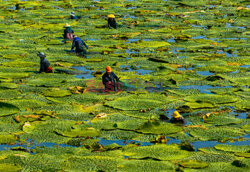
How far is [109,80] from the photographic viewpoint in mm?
12859

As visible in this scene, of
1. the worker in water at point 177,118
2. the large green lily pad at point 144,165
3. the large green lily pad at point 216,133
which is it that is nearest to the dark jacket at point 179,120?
the worker in water at point 177,118

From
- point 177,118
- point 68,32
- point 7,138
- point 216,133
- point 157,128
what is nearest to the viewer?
point 7,138

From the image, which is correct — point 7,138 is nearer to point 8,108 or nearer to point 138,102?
point 8,108

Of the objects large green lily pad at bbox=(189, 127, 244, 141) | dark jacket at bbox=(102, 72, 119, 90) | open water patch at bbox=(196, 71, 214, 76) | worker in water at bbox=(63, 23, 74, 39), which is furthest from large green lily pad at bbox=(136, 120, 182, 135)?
worker in water at bbox=(63, 23, 74, 39)

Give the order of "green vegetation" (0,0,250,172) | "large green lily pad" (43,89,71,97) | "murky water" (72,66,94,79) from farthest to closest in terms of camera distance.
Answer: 1. "murky water" (72,66,94,79)
2. "large green lily pad" (43,89,71,97)
3. "green vegetation" (0,0,250,172)

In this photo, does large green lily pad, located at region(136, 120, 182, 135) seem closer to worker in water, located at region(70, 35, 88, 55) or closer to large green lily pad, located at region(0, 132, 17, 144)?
large green lily pad, located at region(0, 132, 17, 144)

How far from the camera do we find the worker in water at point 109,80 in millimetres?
12805

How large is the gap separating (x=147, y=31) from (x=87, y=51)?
438 centimetres

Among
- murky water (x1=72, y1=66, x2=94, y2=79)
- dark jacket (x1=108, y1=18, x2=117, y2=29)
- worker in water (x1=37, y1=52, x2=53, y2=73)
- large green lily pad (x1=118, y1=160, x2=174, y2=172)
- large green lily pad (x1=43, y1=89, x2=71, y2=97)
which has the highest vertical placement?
dark jacket (x1=108, y1=18, x2=117, y2=29)

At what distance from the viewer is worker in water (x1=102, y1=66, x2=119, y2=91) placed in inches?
504

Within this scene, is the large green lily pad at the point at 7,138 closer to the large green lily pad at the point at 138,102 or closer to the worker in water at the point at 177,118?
the large green lily pad at the point at 138,102

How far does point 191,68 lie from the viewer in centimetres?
1535

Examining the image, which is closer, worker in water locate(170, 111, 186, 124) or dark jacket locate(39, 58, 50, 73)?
worker in water locate(170, 111, 186, 124)

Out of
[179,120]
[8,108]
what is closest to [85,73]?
[8,108]
